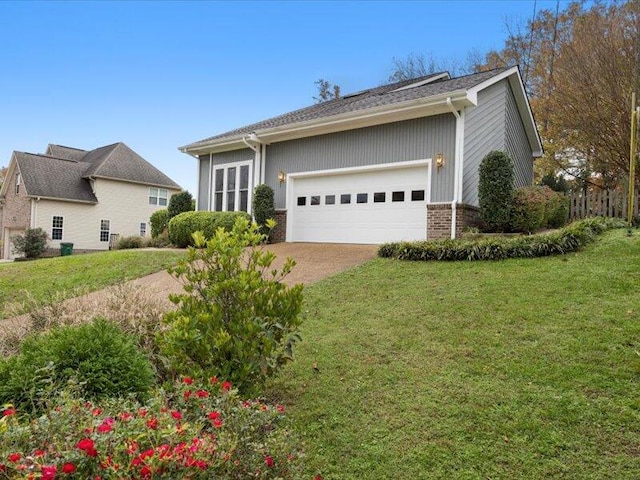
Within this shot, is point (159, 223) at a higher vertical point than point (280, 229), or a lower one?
higher

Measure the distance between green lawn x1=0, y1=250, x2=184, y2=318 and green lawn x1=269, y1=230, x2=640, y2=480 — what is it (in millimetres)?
5962

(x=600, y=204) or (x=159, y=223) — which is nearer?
(x=600, y=204)

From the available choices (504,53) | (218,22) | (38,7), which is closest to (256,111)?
(218,22)

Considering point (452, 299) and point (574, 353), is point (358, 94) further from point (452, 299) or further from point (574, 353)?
point (574, 353)

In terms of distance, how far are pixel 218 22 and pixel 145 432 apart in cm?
1413

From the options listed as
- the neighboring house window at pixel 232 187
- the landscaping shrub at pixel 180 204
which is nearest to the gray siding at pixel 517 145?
the neighboring house window at pixel 232 187

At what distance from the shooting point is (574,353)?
3.97m

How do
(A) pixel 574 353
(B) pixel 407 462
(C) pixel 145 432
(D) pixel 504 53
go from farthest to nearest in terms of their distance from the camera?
(D) pixel 504 53 → (A) pixel 574 353 → (B) pixel 407 462 → (C) pixel 145 432

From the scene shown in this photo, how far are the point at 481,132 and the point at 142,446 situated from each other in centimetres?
1179

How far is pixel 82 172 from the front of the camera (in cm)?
2708

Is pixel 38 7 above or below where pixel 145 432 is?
above

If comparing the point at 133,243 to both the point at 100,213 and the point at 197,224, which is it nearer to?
the point at 197,224

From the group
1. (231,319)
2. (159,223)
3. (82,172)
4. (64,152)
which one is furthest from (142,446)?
(64,152)

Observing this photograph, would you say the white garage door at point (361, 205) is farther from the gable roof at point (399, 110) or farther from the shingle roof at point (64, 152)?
the shingle roof at point (64, 152)
